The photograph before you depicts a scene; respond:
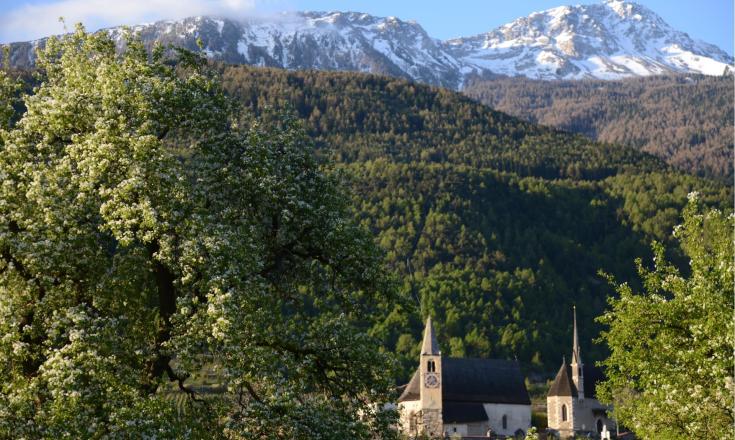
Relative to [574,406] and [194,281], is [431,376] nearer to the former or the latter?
[574,406]

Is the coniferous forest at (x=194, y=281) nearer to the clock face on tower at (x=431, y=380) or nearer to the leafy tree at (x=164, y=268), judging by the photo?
the leafy tree at (x=164, y=268)

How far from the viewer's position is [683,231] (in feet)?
103

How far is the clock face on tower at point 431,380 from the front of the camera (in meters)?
129

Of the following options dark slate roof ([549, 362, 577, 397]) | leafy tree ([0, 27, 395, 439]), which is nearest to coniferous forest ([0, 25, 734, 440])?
leafy tree ([0, 27, 395, 439])

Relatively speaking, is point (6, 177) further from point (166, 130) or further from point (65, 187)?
point (166, 130)

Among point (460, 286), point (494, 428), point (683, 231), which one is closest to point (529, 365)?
point (460, 286)

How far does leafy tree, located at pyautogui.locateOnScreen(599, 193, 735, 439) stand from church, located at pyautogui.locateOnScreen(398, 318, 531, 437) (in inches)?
3741

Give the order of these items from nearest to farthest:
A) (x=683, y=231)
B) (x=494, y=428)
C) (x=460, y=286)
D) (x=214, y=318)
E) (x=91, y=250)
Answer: (x=214, y=318), (x=91, y=250), (x=683, y=231), (x=494, y=428), (x=460, y=286)

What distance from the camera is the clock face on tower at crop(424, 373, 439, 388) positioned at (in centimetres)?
12938

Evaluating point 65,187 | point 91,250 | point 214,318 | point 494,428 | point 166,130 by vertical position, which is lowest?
point 494,428

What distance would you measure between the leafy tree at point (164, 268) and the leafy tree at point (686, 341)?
26.8ft

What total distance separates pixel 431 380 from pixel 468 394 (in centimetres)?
742

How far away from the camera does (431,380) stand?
5103 inches

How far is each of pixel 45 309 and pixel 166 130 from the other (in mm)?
5518
